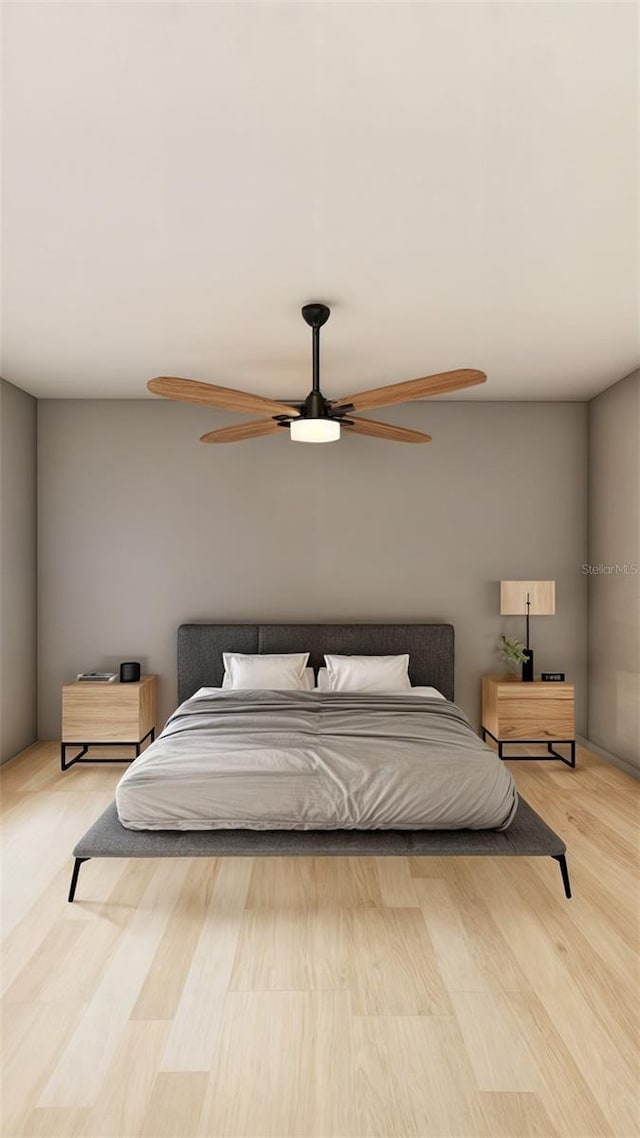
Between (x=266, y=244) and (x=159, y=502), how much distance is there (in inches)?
117

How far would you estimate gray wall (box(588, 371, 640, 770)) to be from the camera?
16.0 ft

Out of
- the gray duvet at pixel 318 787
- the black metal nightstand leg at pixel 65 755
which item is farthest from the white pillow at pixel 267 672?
the gray duvet at pixel 318 787

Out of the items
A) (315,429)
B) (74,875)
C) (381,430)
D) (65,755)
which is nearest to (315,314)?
(315,429)

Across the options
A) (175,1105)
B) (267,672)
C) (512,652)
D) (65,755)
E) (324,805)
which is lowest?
(175,1105)

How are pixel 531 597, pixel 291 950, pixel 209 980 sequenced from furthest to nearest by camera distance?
Result: pixel 531 597, pixel 291 950, pixel 209 980

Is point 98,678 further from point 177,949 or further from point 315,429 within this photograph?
point 177,949

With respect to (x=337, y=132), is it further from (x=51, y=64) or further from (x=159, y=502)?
(x=159, y=502)

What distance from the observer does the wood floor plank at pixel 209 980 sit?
2176 mm

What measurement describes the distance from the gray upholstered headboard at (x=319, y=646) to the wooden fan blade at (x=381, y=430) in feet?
5.53

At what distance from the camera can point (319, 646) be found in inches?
216

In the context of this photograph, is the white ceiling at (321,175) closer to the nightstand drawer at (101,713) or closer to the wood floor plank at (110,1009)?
the nightstand drawer at (101,713)

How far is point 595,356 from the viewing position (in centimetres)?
454

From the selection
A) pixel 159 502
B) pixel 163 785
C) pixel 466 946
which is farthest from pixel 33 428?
pixel 466 946

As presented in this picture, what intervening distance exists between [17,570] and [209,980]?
3.57m
